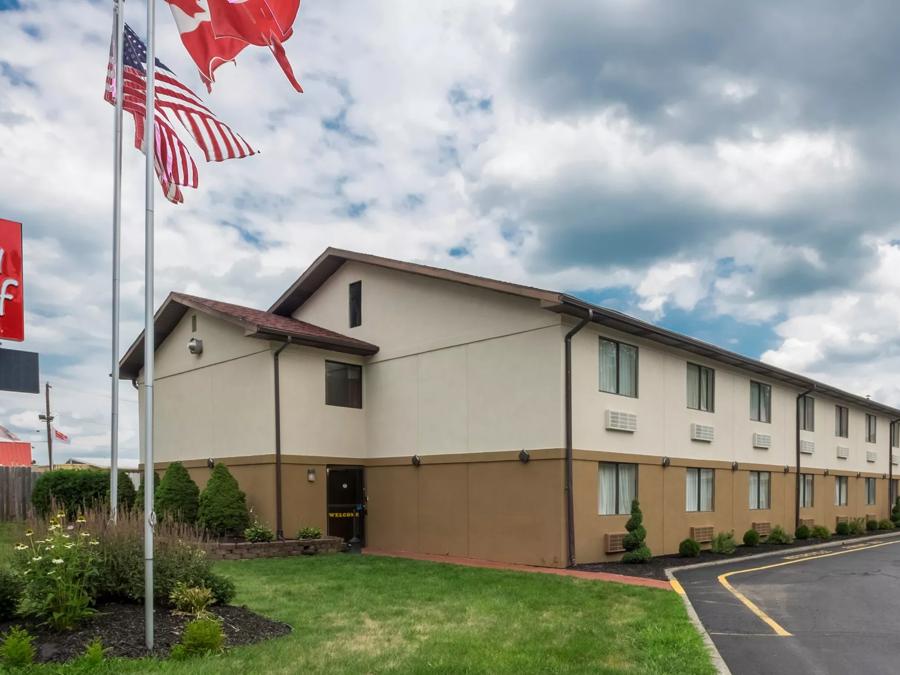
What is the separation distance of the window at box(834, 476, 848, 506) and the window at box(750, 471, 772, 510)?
7.58 metres

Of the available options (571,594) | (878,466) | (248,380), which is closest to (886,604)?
(571,594)

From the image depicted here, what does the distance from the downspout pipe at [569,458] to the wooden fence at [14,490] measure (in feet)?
55.8

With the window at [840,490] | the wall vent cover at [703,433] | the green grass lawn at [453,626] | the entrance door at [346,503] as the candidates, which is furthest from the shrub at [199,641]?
the window at [840,490]

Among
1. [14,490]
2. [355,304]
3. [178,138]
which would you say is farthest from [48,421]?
[178,138]

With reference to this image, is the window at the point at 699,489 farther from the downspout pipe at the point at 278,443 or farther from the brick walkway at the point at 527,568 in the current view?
the downspout pipe at the point at 278,443

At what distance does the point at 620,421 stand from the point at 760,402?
9.28 meters

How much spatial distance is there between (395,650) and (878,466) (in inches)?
1325

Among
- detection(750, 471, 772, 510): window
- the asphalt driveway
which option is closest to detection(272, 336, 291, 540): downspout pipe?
the asphalt driveway

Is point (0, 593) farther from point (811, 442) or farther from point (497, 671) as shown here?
point (811, 442)

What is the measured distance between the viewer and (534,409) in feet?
57.3

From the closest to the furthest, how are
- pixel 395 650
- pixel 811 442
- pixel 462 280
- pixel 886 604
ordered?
pixel 395 650
pixel 886 604
pixel 462 280
pixel 811 442

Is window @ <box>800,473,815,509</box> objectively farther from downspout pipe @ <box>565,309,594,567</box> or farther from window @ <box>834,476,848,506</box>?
downspout pipe @ <box>565,309,594,567</box>

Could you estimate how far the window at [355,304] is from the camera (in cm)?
2217

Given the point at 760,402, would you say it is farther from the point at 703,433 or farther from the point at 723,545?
the point at 723,545
